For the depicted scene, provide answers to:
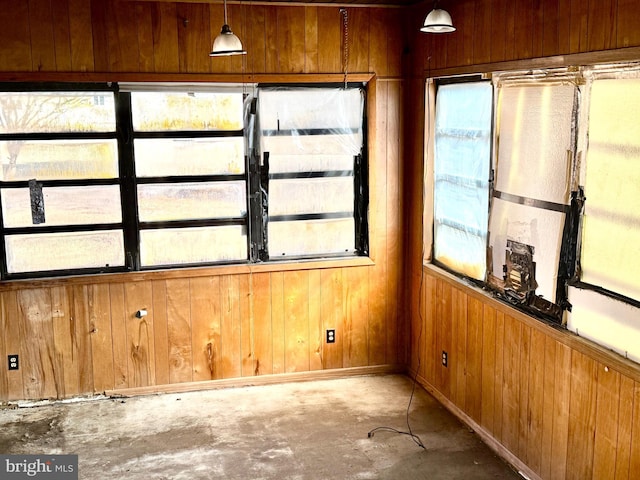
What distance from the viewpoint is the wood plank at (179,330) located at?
5.32m

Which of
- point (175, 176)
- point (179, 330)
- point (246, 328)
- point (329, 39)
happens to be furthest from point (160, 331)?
point (329, 39)

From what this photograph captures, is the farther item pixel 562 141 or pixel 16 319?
pixel 16 319

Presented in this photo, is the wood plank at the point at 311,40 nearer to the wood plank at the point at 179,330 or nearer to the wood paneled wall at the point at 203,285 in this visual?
the wood paneled wall at the point at 203,285

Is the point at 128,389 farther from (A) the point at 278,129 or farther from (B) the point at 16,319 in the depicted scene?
(A) the point at 278,129

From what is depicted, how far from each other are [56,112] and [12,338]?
60.9 inches

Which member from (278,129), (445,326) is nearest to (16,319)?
(278,129)

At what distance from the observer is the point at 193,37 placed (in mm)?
5102

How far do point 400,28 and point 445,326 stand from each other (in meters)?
2.16

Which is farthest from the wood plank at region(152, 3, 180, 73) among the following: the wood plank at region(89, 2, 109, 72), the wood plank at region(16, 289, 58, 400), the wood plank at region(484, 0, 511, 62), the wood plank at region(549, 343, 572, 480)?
the wood plank at region(549, 343, 572, 480)

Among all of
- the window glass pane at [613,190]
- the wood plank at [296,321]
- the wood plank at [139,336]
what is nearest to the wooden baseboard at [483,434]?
the wood plank at [296,321]

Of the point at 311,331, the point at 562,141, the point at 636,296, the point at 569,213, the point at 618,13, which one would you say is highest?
the point at 618,13

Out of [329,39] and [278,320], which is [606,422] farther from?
[329,39]

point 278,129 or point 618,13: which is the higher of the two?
point 618,13

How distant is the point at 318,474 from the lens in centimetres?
419
